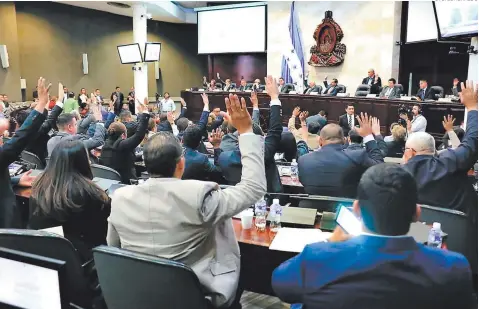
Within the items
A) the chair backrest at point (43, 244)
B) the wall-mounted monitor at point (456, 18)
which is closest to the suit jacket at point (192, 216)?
the chair backrest at point (43, 244)

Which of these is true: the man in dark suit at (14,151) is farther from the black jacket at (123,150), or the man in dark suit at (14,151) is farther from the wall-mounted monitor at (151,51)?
the wall-mounted monitor at (151,51)

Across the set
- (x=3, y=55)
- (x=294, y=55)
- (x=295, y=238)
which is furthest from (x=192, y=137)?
(x=294, y=55)

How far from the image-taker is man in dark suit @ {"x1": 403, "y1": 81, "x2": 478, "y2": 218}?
3025mm

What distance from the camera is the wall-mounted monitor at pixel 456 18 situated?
6475 mm

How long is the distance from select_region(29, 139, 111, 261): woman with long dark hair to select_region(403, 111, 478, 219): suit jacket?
6.52 feet

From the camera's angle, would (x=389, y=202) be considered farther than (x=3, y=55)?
No

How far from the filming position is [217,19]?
17.0m

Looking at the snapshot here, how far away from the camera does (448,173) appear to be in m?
3.11

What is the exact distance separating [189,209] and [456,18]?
6.51 m

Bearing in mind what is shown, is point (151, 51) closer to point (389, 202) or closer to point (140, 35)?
point (140, 35)

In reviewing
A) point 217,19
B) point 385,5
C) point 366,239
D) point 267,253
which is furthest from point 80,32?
point 366,239

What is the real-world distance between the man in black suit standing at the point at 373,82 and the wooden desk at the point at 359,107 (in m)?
1.06

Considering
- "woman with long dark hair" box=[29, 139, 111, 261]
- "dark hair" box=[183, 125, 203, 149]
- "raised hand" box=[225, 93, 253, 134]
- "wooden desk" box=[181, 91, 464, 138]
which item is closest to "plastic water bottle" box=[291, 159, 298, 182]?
"dark hair" box=[183, 125, 203, 149]

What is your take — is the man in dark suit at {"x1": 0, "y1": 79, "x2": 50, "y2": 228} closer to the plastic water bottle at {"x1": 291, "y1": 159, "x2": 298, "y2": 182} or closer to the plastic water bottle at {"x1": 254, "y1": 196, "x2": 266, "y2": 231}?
the plastic water bottle at {"x1": 254, "y1": 196, "x2": 266, "y2": 231}
